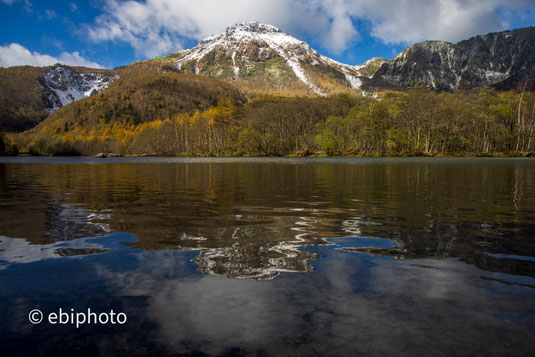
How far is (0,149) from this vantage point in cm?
15488

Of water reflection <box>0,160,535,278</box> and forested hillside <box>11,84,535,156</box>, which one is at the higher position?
forested hillside <box>11,84,535,156</box>

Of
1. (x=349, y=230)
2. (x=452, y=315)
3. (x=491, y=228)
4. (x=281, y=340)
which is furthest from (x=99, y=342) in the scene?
(x=491, y=228)

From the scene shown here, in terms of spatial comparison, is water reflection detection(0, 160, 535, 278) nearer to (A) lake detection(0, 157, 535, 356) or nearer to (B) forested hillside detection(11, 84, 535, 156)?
(A) lake detection(0, 157, 535, 356)

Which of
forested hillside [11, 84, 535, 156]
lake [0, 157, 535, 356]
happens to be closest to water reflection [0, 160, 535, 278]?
lake [0, 157, 535, 356]

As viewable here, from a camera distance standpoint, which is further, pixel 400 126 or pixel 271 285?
pixel 400 126

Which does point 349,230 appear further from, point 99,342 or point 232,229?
point 99,342

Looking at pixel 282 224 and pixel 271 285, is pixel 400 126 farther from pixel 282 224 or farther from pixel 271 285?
pixel 271 285

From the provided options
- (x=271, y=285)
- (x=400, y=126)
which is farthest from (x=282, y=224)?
(x=400, y=126)

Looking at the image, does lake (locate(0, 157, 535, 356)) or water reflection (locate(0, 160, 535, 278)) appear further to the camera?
water reflection (locate(0, 160, 535, 278))

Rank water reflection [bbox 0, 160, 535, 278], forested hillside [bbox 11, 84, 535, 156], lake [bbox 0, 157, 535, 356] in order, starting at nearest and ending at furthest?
lake [bbox 0, 157, 535, 356] < water reflection [bbox 0, 160, 535, 278] < forested hillside [bbox 11, 84, 535, 156]

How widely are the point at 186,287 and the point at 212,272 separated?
2.68 ft

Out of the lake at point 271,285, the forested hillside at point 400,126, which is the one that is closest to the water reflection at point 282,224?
the lake at point 271,285

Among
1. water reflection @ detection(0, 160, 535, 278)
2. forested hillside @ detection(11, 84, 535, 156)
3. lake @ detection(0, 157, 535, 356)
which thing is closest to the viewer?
lake @ detection(0, 157, 535, 356)

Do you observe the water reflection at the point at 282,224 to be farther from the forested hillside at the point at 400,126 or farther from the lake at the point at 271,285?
the forested hillside at the point at 400,126
